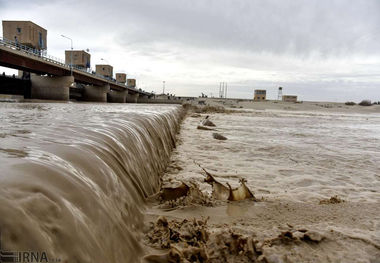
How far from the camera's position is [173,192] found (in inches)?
128

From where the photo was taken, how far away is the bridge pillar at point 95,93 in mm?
43562

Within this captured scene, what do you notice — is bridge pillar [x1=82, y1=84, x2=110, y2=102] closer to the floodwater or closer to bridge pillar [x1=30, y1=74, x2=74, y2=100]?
bridge pillar [x1=30, y1=74, x2=74, y2=100]

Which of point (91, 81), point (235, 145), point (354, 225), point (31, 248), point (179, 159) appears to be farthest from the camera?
point (91, 81)

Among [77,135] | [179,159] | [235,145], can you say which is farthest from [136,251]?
[235,145]

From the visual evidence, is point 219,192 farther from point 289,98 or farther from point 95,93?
→ point 289,98

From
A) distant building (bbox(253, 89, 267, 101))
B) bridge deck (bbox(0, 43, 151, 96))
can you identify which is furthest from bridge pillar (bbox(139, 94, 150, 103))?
distant building (bbox(253, 89, 267, 101))

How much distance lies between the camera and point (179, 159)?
588 centimetres

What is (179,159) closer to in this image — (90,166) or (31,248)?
(90,166)

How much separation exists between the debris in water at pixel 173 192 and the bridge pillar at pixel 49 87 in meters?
30.9

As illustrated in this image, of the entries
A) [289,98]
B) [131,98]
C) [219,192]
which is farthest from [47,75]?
[289,98]

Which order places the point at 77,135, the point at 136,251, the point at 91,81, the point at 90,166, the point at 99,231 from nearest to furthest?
the point at 99,231, the point at 136,251, the point at 90,166, the point at 77,135, the point at 91,81

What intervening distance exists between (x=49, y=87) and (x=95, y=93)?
12.6 meters

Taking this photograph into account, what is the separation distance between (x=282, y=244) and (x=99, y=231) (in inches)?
54.5

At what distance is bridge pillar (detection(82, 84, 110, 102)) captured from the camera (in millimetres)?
Result: 43562
